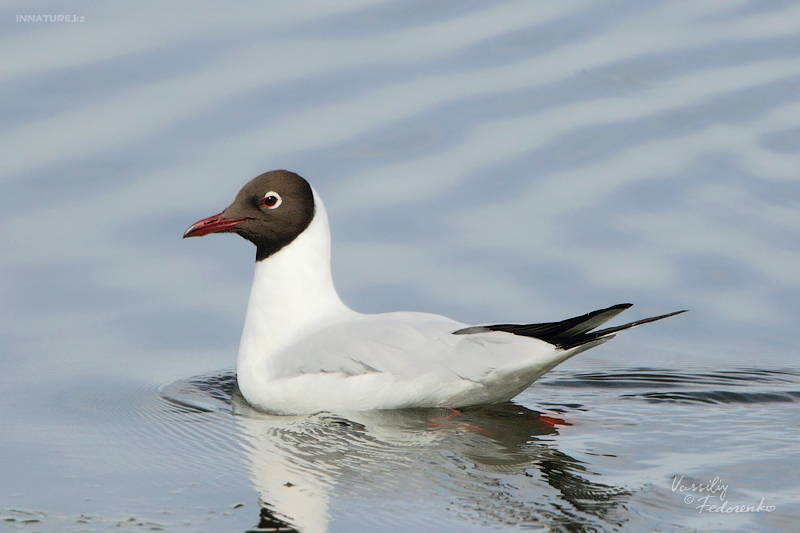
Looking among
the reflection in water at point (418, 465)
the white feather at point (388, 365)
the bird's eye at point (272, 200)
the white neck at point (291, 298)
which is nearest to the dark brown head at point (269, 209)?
the bird's eye at point (272, 200)

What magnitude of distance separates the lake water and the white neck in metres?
0.45

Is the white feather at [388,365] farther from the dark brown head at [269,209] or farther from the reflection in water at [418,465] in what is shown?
the dark brown head at [269,209]

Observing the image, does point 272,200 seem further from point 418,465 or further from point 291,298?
point 418,465

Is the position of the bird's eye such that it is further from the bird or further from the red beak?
the red beak

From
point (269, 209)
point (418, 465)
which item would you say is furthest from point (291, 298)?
point (418, 465)

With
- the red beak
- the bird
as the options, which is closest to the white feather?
the bird

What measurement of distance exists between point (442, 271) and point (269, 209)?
2309 mm

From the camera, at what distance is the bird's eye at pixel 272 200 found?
24.9ft

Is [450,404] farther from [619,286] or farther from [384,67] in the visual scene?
[384,67]

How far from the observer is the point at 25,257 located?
31.6 feet

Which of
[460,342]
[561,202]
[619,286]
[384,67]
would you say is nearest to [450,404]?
[460,342]

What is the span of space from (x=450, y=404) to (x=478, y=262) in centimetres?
271

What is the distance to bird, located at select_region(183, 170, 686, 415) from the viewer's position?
6.84 m

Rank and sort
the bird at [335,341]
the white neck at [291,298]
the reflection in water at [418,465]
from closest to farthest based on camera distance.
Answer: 1. the reflection in water at [418,465]
2. the bird at [335,341]
3. the white neck at [291,298]
